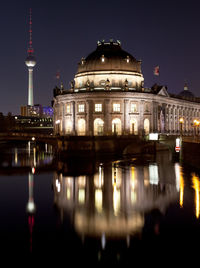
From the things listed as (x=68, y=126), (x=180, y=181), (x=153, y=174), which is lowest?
(x=180, y=181)

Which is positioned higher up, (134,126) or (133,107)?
(133,107)

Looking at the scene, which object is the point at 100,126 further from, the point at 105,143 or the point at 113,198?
the point at 113,198

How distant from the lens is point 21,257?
25.4m

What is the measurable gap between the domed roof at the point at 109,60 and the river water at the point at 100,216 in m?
55.3

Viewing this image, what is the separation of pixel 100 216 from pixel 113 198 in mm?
8284

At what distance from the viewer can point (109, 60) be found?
11350cm

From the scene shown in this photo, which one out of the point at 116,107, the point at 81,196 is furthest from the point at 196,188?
the point at 116,107

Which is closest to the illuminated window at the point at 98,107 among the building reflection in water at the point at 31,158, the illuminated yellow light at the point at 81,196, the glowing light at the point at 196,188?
the building reflection in water at the point at 31,158

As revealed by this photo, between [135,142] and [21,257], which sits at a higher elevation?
[135,142]

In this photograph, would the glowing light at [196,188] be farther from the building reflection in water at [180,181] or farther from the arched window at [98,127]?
the arched window at [98,127]

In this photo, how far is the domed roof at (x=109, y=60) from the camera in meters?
113

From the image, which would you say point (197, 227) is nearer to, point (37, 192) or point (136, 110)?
point (37, 192)

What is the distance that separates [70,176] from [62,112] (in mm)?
55084

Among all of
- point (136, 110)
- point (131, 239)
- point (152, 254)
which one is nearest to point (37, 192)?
point (131, 239)
